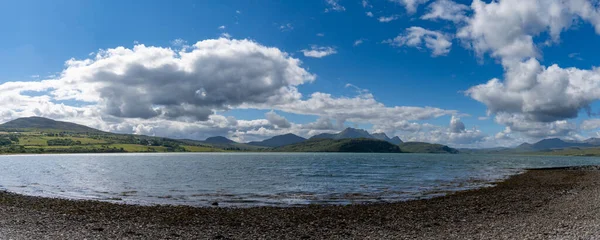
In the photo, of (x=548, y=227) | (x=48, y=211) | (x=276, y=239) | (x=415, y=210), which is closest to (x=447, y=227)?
(x=548, y=227)

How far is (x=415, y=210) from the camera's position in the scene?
34.1 metres

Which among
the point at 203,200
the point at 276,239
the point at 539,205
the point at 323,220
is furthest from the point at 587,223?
the point at 203,200

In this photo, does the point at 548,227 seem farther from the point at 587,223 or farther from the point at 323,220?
the point at 323,220

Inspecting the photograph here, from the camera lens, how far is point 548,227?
23.9 m

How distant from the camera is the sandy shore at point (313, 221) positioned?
22.5 metres

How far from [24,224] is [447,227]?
1154 inches

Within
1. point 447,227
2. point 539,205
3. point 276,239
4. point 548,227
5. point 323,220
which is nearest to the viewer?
point 276,239

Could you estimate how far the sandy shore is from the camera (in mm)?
22531

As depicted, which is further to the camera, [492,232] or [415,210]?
[415,210]

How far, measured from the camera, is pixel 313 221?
1109 inches

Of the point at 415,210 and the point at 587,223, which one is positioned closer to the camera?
the point at 587,223

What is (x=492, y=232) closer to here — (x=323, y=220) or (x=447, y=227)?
(x=447, y=227)

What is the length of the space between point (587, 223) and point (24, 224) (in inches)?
1517

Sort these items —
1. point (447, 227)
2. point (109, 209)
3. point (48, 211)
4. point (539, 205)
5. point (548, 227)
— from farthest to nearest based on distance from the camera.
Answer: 1. point (539, 205)
2. point (109, 209)
3. point (48, 211)
4. point (447, 227)
5. point (548, 227)
